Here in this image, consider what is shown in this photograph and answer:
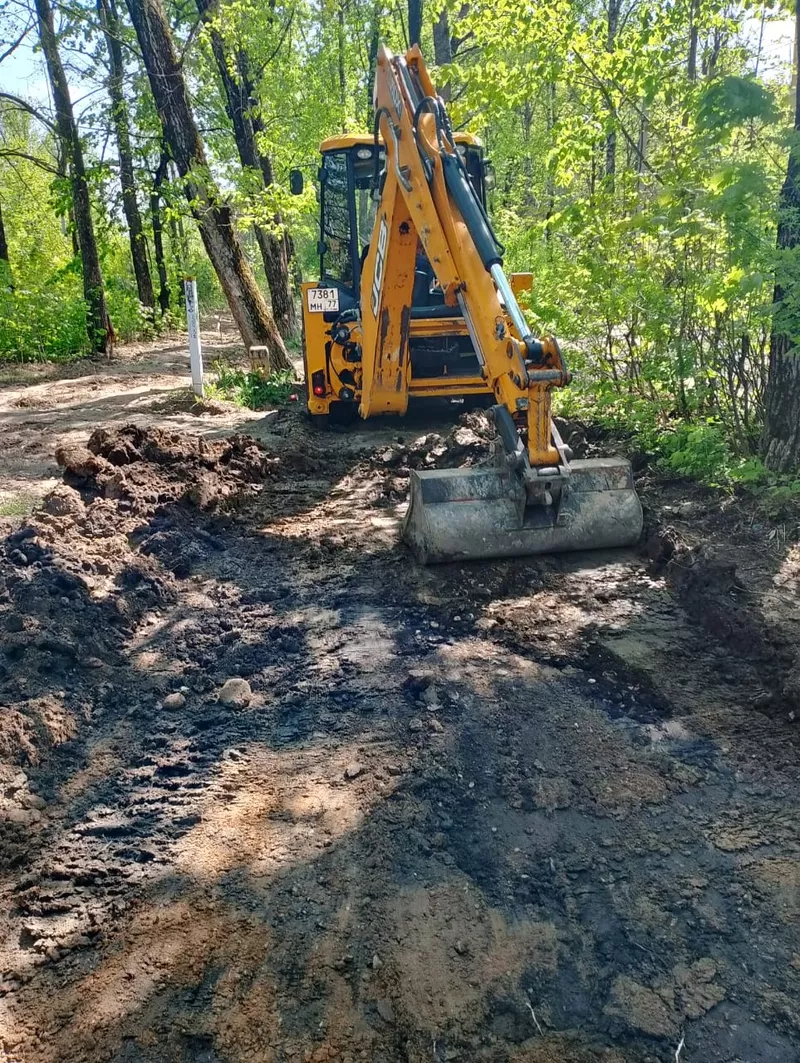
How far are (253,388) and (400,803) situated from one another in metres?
9.23

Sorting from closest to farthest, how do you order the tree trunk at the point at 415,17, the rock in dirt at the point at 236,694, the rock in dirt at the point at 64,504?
the rock in dirt at the point at 236,694 < the rock in dirt at the point at 64,504 < the tree trunk at the point at 415,17

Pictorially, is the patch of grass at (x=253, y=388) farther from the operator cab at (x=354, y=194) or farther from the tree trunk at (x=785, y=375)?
the tree trunk at (x=785, y=375)

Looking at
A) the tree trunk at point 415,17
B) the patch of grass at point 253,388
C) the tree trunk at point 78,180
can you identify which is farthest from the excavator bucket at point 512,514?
the tree trunk at point 415,17

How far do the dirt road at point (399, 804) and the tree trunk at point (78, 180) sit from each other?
11825 mm

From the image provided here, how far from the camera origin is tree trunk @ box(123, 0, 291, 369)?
1011 centimetres

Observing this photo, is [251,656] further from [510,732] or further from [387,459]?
[387,459]

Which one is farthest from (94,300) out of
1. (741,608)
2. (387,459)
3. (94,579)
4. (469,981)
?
(469,981)

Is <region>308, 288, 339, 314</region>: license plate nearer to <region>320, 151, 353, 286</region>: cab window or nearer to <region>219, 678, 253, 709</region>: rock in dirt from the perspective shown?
<region>320, 151, 353, 286</region>: cab window

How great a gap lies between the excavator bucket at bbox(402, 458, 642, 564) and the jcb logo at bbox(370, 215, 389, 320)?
7.21 ft

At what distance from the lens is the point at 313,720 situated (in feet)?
11.2

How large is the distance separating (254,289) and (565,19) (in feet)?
19.6

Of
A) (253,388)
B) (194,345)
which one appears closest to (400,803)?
(194,345)

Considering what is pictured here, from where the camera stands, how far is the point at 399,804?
111 inches

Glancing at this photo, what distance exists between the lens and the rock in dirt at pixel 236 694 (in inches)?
140
